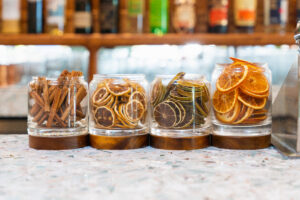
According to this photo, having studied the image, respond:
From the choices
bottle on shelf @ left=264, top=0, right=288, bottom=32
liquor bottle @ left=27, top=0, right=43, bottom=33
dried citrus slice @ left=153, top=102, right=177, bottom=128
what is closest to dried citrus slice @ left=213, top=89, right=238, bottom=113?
dried citrus slice @ left=153, top=102, right=177, bottom=128

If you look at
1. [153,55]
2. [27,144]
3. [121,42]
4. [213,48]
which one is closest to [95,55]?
[121,42]

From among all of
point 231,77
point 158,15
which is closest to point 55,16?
point 158,15

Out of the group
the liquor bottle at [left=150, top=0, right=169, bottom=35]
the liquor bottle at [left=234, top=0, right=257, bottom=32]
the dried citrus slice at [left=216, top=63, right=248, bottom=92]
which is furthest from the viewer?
the liquor bottle at [left=150, top=0, right=169, bottom=35]

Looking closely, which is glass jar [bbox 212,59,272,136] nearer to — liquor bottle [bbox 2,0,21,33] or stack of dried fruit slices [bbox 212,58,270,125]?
stack of dried fruit slices [bbox 212,58,270,125]

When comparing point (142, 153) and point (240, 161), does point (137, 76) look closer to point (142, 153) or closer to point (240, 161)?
point (142, 153)

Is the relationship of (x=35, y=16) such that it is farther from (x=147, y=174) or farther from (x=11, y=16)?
(x=147, y=174)

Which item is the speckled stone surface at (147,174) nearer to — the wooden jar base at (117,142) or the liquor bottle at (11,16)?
the wooden jar base at (117,142)
